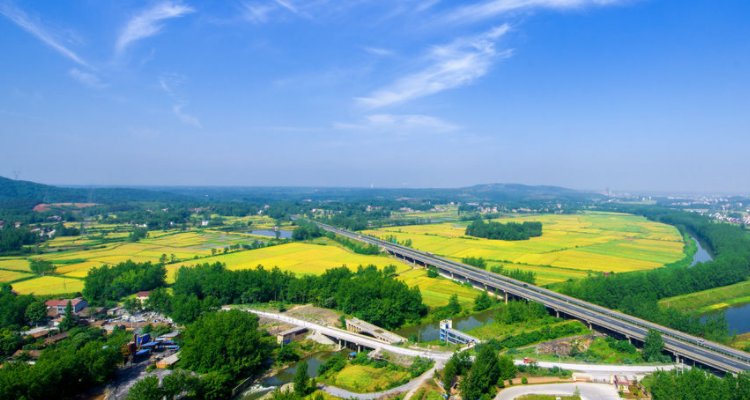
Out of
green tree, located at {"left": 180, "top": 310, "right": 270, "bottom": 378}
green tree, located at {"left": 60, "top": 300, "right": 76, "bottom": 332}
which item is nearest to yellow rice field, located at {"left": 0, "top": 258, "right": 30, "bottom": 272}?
green tree, located at {"left": 60, "top": 300, "right": 76, "bottom": 332}

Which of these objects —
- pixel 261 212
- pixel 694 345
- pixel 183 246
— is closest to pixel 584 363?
pixel 694 345

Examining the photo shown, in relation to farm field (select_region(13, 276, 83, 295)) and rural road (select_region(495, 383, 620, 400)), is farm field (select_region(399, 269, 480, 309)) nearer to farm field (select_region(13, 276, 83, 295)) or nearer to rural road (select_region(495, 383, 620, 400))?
rural road (select_region(495, 383, 620, 400))

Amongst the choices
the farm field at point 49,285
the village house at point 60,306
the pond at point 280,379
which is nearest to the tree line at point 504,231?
the pond at point 280,379

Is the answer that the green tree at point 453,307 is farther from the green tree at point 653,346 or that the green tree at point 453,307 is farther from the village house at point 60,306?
the village house at point 60,306

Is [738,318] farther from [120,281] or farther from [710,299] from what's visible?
[120,281]

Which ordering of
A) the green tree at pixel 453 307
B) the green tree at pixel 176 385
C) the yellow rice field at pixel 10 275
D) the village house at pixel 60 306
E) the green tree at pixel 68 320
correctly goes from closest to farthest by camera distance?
the green tree at pixel 176 385, the green tree at pixel 68 320, the village house at pixel 60 306, the green tree at pixel 453 307, the yellow rice field at pixel 10 275

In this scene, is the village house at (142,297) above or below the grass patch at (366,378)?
above

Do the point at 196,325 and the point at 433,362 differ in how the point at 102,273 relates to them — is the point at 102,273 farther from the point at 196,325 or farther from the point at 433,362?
the point at 433,362
